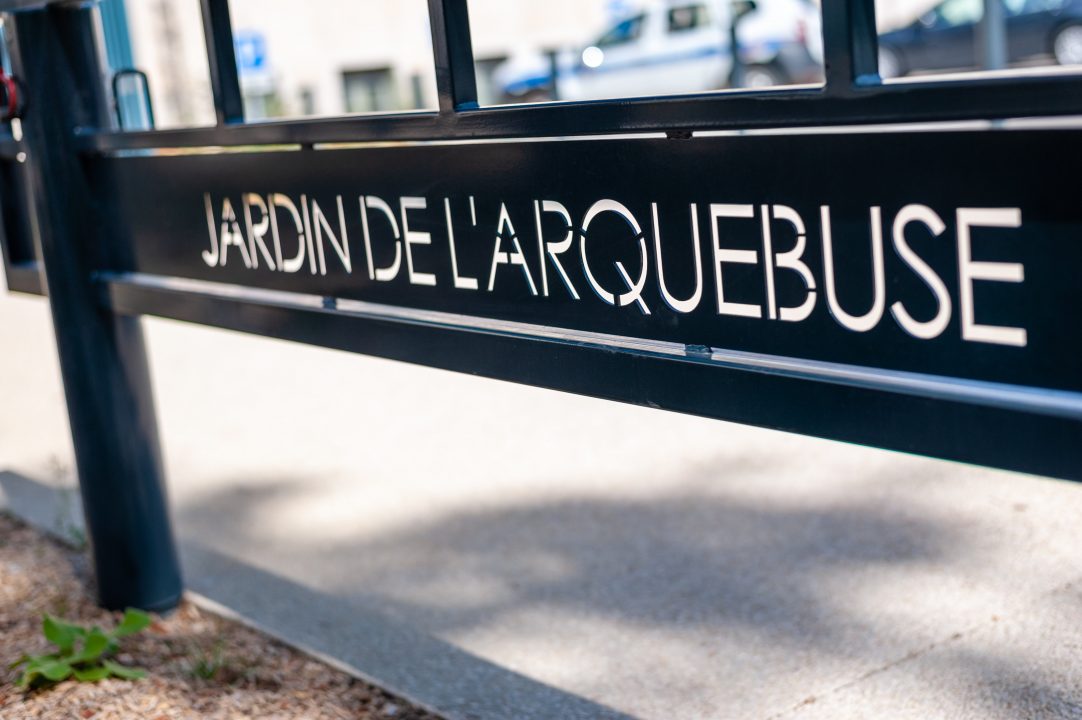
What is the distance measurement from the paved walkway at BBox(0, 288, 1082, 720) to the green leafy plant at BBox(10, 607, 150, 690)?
1.76 ft

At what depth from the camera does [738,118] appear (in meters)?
1.93

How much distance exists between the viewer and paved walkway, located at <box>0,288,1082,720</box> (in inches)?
119

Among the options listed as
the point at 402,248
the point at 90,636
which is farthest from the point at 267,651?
the point at 402,248

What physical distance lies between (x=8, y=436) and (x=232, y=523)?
6.73 feet

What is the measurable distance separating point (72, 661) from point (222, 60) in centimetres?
150

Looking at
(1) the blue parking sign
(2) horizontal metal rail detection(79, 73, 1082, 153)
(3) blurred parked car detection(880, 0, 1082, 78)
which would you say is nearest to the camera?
(2) horizontal metal rail detection(79, 73, 1082, 153)

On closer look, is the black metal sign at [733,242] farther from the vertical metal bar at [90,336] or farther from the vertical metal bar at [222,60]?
the vertical metal bar at [90,336]

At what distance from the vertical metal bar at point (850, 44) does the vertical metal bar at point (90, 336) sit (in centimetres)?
232

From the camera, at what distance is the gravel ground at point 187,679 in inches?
116

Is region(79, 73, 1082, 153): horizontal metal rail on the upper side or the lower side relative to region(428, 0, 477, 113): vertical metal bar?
lower

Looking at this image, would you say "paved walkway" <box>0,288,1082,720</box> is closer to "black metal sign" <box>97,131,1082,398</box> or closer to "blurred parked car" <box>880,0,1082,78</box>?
"black metal sign" <box>97,131,1082,398</box>

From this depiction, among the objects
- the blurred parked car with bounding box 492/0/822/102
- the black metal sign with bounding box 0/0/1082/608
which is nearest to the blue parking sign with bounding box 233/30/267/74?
the blurred parked car with bounding box 492/0/822/102

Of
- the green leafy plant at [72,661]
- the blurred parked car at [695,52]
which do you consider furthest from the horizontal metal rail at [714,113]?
the blurred parked car at [695,52]

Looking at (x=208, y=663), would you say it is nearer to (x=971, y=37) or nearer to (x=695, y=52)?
(x=695, y=52)
